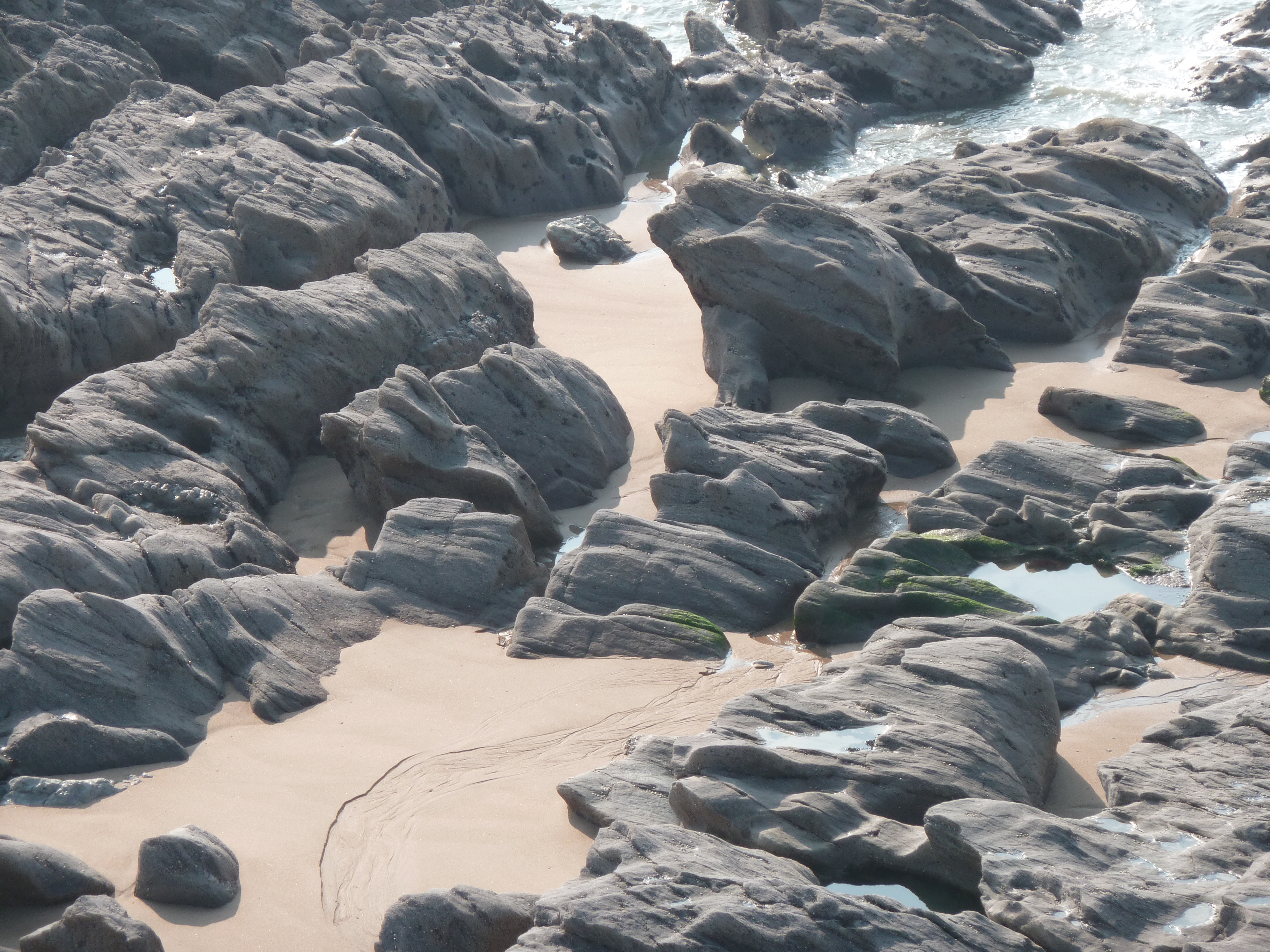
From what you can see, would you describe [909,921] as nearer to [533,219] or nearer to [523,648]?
[523,648]

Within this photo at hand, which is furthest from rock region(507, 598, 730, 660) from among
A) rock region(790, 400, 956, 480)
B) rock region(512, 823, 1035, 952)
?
rock region(790, 400, 956, 480)

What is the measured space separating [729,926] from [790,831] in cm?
119

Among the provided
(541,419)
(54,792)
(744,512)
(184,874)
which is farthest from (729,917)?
(541,419)

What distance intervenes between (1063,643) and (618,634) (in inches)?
130

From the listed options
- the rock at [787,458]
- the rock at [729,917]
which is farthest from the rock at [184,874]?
the rock at [787,458]

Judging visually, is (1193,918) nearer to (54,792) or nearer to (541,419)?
(54,792)

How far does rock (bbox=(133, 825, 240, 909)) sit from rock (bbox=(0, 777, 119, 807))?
1.00 meters

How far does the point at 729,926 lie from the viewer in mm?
5355

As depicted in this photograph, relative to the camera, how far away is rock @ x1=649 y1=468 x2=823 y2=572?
10.5 meters

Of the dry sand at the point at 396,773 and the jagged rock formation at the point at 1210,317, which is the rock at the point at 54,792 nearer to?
the dry sand at the point at 396,773

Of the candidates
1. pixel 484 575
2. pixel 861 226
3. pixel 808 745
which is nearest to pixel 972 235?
pixel 861 226

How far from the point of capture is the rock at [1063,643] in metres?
8.32

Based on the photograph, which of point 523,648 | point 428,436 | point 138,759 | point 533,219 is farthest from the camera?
point 533,219

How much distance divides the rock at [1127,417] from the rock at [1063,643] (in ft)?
13.2
